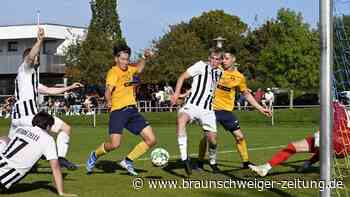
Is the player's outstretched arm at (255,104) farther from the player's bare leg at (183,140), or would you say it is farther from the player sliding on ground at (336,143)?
the player sliding on ground at (336,143)

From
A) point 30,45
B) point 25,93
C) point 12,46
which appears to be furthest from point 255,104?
point 12,46

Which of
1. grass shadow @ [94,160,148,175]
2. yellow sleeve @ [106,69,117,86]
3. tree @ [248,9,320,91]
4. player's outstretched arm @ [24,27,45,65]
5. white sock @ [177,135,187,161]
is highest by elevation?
tree @ [248,9,320,91]

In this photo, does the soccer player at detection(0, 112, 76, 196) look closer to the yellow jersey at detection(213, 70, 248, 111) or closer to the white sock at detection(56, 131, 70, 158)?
the white sock at detection(56, 131, 70, 158)

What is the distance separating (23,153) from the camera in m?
9.15

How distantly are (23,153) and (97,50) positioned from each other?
180 feet

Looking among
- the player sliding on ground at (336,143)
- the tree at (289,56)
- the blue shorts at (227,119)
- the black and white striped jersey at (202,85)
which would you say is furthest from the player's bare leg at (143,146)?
the tree at (289,56)

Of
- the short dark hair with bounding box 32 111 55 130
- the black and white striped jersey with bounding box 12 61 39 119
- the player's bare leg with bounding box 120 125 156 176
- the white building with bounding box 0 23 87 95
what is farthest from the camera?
the white building with bounding box 0 23 87 95

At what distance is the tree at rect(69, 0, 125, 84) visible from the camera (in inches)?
2439

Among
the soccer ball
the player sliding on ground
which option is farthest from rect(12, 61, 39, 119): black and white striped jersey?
the player sliding on ground

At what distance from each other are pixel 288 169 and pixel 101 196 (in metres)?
4.28

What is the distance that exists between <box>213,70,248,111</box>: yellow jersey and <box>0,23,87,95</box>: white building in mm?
62983

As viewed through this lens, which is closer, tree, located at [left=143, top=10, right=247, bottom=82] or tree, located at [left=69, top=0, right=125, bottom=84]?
Result: tree, located at [left=143, top=10, right=247, bottom=82]

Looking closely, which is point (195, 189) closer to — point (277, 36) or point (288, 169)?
point (288, 169)

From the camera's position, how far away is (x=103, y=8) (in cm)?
7369
